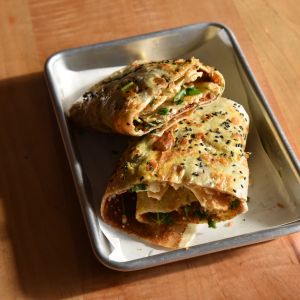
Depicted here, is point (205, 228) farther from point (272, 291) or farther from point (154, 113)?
point (154, 113)

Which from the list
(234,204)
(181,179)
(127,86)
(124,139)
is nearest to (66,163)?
(124,139)

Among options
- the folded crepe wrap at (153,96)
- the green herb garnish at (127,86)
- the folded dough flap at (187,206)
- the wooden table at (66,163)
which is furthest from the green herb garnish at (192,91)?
the wooden table at (66,163)

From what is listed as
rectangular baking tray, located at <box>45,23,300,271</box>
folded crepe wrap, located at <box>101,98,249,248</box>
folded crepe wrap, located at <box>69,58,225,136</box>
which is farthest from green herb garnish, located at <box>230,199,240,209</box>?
folded crepe wrap, located at <box>69,58,225,136</box>

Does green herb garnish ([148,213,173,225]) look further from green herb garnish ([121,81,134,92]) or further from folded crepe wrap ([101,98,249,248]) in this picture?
green herb garnish ([121,81,134,92])

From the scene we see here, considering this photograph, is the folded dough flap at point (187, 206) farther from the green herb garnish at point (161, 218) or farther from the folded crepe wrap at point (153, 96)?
the folded crepe wrap at point (153, 96)

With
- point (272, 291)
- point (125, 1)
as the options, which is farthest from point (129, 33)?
point (272, 291)

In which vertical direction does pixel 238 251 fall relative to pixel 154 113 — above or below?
below

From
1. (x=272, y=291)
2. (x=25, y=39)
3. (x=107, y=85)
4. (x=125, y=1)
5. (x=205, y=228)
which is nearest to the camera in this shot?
(x=272, y=291)
